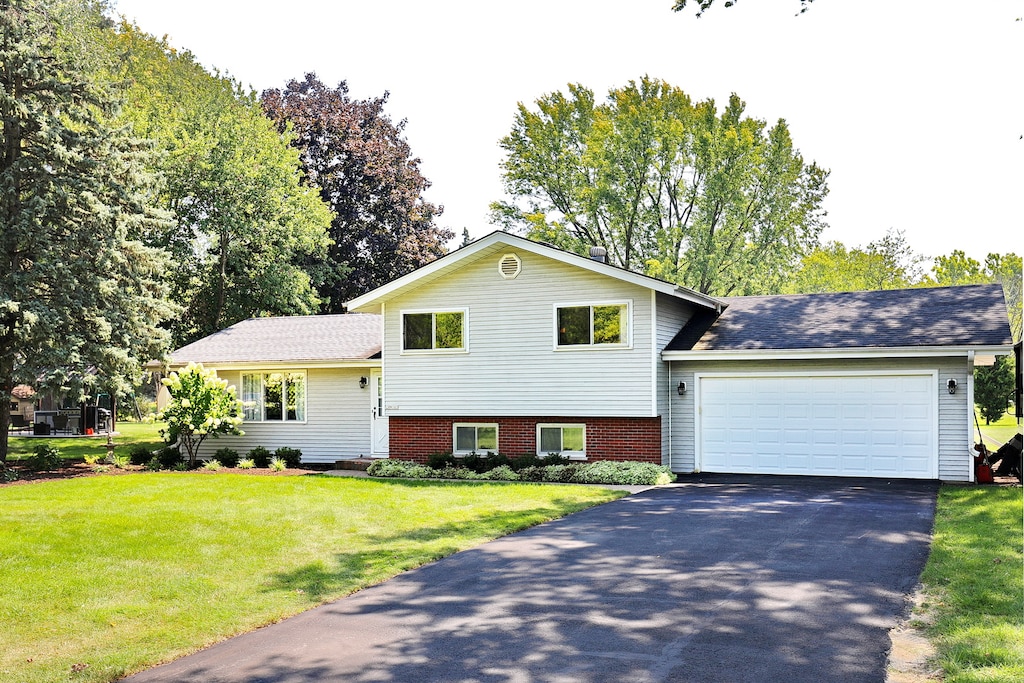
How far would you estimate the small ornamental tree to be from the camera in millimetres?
22375

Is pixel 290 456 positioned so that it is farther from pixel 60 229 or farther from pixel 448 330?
pixel 60 229

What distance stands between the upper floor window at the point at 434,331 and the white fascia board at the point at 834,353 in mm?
4885

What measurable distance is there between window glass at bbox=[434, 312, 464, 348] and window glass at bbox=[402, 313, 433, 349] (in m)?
0.23

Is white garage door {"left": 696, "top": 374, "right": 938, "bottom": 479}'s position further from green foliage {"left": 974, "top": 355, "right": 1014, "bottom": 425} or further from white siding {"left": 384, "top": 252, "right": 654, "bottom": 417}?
green foliage {"left": 974, "top": 355, "right": 1014, "bottom": 425}

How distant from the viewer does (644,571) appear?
377 inches

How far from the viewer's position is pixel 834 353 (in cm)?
1822

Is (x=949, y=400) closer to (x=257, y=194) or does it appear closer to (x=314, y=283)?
(x=257, y=194)

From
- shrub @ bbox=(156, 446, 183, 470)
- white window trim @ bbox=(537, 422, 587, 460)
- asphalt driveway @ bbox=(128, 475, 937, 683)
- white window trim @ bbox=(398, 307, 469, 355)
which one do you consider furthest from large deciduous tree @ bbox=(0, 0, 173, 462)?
asphalt driveway @ bbox=(128, 475, 937, 683)

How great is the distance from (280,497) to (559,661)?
34.5 feet

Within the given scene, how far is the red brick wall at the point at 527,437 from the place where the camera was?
19453mm

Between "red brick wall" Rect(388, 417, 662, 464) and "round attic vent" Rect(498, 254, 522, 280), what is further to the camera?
"round attic vent" Rect(498, 254, 522, 280)

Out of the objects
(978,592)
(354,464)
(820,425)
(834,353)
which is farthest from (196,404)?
(978,592)

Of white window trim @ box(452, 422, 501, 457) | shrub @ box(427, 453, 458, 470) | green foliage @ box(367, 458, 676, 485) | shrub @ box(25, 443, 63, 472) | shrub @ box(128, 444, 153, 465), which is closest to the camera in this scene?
green foliage @ box(367, 458, 676, 485)

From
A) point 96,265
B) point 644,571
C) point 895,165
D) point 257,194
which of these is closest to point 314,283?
point 257,194
